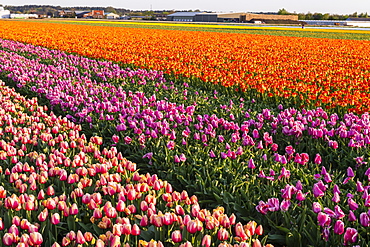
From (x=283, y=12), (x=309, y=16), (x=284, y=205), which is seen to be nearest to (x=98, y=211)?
(x=284, y=205)

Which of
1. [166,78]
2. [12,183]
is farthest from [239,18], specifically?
[12,183]

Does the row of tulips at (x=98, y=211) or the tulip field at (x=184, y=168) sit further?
the tulip field at (x=184, y=168)

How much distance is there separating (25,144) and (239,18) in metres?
118

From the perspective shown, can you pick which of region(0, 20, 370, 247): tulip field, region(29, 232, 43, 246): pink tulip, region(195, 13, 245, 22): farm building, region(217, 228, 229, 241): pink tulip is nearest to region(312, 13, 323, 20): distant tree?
region(195, 13, 245, 22): farm building

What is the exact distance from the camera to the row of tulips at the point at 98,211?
112 inches

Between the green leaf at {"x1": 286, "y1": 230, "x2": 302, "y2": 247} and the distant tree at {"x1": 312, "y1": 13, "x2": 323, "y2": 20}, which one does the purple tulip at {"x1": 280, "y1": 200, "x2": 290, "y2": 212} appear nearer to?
the green leaf at {"x1": 286, "y1": 230, "x2": 302, "y2": 247}

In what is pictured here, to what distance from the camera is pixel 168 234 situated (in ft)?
9.99

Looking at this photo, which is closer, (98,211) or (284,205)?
(98,211)

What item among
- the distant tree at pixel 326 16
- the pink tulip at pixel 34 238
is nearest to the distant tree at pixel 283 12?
the distant tree at pixel 326 16

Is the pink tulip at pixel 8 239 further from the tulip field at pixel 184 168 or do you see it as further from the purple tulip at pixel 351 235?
the purple tulip at pixel 351 235

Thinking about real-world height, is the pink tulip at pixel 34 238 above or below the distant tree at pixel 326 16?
below

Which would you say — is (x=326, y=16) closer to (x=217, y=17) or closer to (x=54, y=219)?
(x=217, y=17)

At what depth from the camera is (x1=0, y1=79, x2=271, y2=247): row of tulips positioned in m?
2.84

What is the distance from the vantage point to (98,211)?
313 cm
